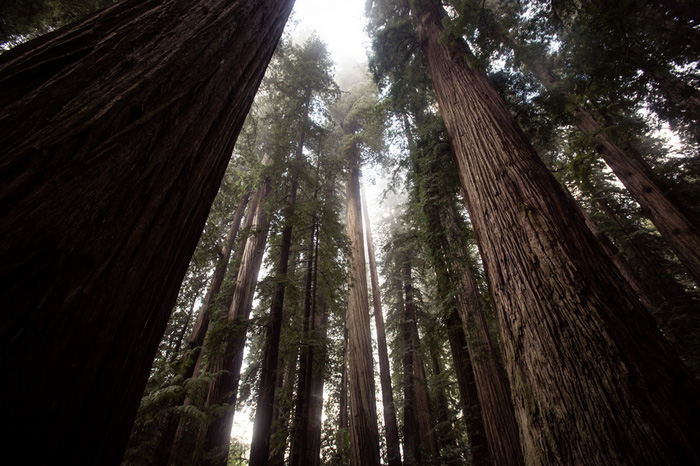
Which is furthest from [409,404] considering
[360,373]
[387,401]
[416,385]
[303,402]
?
[303,402]

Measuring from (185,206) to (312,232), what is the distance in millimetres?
4248

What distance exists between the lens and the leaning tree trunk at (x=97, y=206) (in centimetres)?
50

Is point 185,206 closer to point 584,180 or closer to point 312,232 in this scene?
point 312,232

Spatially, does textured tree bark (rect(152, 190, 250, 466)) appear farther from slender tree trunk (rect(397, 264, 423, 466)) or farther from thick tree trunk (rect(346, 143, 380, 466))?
slender tree trunk (rect(397, 264, 423, 466))

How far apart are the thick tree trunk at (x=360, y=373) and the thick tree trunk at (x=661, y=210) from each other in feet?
19.6

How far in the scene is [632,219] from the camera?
10.6 meters

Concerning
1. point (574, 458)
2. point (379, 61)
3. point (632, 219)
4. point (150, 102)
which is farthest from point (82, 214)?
point (632, 219)

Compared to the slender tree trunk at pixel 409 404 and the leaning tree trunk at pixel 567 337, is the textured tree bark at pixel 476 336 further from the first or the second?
the slender tree trunk at pixel 409 404

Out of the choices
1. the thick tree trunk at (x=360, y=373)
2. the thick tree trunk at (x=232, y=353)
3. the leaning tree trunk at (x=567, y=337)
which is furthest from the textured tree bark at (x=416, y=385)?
the leaning tree trunk at (x=567, y=337)

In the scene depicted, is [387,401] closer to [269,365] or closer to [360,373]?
[360,373]

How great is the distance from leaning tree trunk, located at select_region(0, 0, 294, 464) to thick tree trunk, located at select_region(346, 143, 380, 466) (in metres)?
4.16

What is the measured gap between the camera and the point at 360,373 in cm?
616

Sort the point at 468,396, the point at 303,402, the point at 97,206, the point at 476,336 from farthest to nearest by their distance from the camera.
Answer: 1. the point at 468,396
2. the point at 476,336
3. the point at 303,402
4. the point at 97,206

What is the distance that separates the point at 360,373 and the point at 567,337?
5.42 meters
